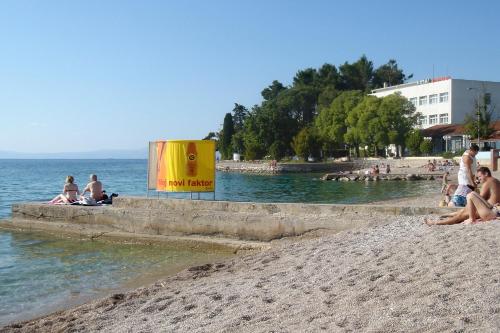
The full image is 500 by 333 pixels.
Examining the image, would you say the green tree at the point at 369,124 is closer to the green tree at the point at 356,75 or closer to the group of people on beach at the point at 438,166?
the group of people on beach at the point at 438,166

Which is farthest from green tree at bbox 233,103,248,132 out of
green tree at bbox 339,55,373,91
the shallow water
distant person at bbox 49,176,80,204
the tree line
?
distant person at bbox 49,176,80,204

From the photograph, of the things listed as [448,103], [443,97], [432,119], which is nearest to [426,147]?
[448,103]

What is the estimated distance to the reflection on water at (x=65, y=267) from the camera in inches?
411

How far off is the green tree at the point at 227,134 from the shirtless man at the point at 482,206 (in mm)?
118666

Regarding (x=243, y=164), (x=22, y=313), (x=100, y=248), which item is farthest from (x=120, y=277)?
(x=243, y=164)

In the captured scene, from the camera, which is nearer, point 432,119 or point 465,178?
point 465,178

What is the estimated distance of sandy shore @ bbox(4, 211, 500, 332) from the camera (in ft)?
19.9

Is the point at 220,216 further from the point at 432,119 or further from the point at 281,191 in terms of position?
the point at 432,119

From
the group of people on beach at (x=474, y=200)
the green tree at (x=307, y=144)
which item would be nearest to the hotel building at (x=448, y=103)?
the green tree at (x=307, y=144)

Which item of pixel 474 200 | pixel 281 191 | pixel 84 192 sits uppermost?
pixel 474 200

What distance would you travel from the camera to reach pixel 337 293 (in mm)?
7309

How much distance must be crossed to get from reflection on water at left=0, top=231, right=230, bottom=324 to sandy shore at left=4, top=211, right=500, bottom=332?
1568 millimetres

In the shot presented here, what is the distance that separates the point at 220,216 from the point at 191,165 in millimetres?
2712

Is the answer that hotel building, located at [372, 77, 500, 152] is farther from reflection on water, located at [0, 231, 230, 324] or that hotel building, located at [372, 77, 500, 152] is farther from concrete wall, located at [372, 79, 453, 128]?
reflection on water, located at [0, 231, 230, 324]
